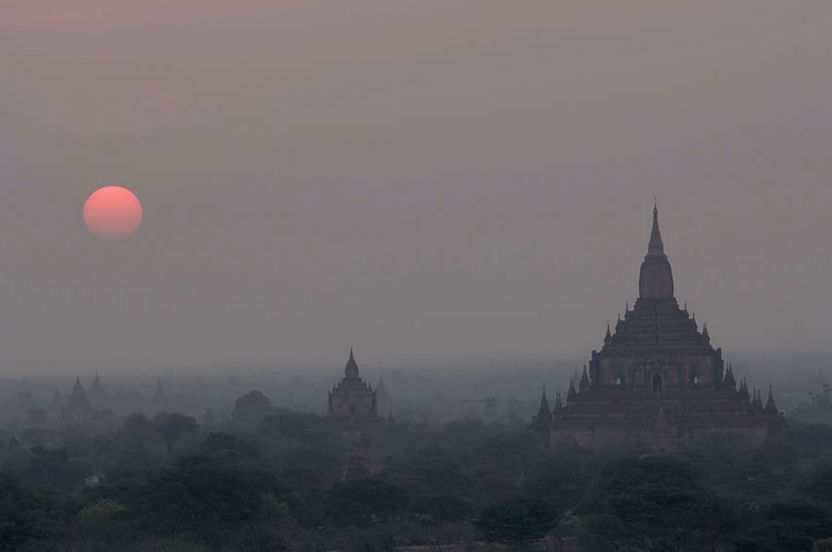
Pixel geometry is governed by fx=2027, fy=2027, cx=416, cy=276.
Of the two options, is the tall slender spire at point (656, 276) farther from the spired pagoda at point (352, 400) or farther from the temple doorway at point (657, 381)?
the spired pagoda at point (352, 400)

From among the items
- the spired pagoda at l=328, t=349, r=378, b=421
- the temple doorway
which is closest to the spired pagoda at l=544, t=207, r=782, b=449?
the temple doorway

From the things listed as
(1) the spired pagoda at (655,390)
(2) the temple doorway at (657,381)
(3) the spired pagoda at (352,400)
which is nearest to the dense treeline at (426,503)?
(1) the spired pagoda at (655,390)

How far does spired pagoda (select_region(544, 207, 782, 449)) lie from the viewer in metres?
119

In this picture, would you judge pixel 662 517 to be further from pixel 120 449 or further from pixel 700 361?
pixel 120 449

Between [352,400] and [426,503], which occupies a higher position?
[352,400]

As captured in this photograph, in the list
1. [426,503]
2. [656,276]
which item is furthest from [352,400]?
[426,503]

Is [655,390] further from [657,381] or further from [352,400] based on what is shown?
[352,400]

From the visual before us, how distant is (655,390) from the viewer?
12219 cm

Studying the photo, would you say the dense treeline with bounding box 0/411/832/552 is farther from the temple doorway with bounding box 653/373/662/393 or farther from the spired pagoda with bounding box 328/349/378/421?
the spired pagoda with bounding box 328/349/378/421

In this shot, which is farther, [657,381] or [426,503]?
[657,381]

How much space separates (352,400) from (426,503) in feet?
178

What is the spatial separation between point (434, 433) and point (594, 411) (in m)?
29.9

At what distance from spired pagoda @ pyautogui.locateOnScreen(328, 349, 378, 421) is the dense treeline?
83.8 ft

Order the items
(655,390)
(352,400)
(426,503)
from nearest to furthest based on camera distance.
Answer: (426,503) < (655,390) < (352,400)
